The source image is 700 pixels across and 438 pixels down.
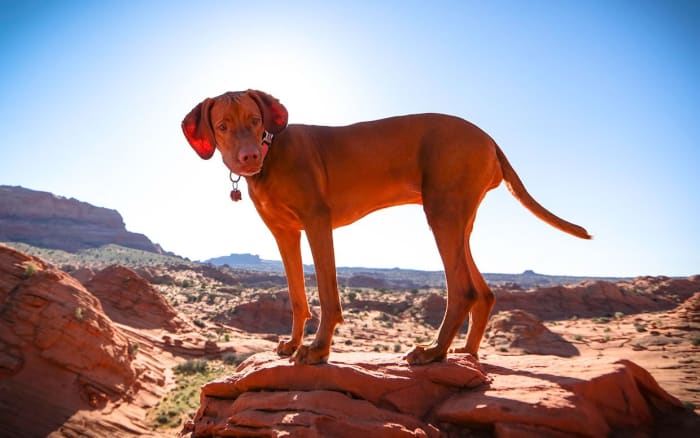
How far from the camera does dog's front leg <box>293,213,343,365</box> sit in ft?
13.5

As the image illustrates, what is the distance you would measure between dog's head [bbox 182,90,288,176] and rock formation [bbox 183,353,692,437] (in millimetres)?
2115

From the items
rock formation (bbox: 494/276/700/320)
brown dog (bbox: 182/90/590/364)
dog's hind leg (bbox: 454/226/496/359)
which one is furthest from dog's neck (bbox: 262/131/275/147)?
rock formation (bbox: 494/276/700/320)

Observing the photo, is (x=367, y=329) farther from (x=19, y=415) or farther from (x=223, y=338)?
(x=19, y=415)

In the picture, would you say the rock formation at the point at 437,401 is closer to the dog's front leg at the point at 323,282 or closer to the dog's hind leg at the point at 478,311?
the dog's front leg at the point at 323,282

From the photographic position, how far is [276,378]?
14.1 ft

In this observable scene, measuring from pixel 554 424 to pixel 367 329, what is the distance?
2838 cm

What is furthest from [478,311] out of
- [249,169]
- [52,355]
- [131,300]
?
[131,300]

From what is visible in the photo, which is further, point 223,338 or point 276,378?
point 223,338

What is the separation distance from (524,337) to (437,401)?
910 inches

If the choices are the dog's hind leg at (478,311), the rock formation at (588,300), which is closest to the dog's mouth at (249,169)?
the dog's hind leg at (478,311)

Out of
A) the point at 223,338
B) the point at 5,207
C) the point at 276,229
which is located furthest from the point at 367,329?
the point at 5,207

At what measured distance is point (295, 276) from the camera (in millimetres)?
4980

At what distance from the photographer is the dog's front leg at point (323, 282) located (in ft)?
13.5

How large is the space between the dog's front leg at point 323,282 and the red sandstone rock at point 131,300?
23.8 meters
